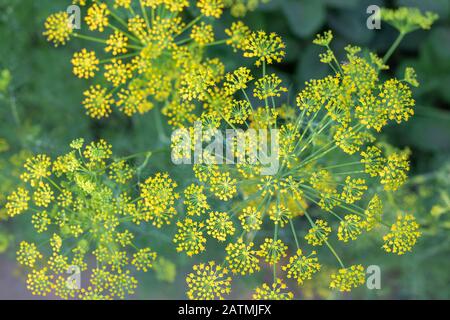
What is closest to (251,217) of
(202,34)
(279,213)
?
(279,213)

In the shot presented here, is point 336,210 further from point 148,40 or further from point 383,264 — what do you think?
point 148,40

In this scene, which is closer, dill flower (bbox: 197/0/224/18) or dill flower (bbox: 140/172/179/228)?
dill flower (bbox: 140/172/179/228)

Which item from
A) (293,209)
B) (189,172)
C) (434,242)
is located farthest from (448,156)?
(189,172)

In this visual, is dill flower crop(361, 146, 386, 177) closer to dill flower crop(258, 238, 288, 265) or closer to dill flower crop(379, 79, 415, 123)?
dill flower crop(379, 79, 415, 123)

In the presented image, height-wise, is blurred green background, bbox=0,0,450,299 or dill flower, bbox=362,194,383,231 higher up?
blurred green background, bbox=0,0,450,299

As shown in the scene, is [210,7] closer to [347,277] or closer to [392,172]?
[392,172]

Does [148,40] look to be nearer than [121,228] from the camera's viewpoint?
Yes

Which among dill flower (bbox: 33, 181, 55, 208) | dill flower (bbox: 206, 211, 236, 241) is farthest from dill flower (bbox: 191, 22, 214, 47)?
dill flower (bbox: 33, 181, 55, 208)

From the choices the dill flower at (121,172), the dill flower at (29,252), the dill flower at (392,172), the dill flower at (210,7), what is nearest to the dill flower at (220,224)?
the dill flower at (121,172)
